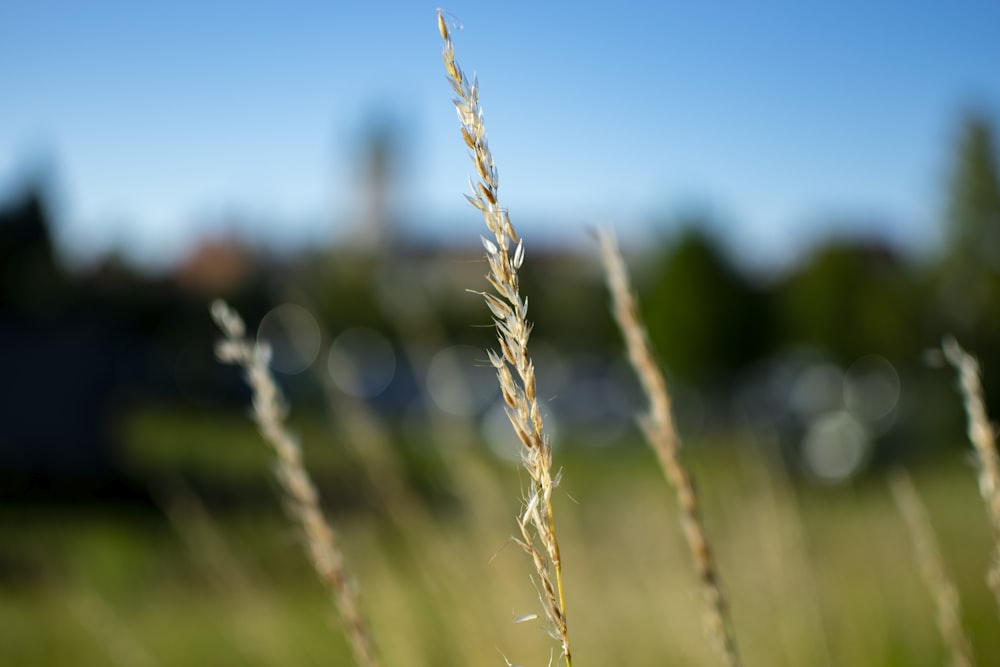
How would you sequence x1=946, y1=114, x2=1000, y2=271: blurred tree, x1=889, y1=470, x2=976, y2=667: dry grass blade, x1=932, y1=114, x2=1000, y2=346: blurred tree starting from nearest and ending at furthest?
x1=889, y1=470, x2=976, y2=667: dry grass blade → x1=932, y1=114, x2=1000, y2=346: blurred tree → x1=946, y1=114, x2=1000, y2=271: blurred tree

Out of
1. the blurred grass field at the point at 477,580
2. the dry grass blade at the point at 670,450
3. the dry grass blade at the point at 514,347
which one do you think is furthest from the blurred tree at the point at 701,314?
the dry grass blade at the point at 514,347

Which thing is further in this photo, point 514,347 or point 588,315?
point 588,315

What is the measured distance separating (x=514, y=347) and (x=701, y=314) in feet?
61.3

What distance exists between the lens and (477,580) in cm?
329

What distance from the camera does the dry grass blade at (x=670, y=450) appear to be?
3.01 feet

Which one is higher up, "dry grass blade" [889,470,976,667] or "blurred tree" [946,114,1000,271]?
"dry grass blade" [889,470,976,667]

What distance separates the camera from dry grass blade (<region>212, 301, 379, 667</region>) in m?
0.91

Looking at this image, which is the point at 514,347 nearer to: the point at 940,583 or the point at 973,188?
the point at 940,583

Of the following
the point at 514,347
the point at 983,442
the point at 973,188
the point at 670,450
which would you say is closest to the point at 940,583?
the point at 983,442

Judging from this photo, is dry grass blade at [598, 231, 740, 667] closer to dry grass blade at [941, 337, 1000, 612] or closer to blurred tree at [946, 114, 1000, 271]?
dry grass blade at [941, 337, 1000, 612]

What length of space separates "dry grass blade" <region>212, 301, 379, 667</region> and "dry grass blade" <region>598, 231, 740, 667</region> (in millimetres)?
369

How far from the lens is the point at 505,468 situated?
12.5m

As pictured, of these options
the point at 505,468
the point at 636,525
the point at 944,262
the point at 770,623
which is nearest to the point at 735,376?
the point at 944,262

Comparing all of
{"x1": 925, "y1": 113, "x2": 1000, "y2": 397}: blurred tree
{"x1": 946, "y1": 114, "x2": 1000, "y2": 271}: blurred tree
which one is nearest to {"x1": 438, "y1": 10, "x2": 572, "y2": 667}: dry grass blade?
{"x1": 925, "y1": 113, "x2": 1000, "y2": 397}: blurred tree
